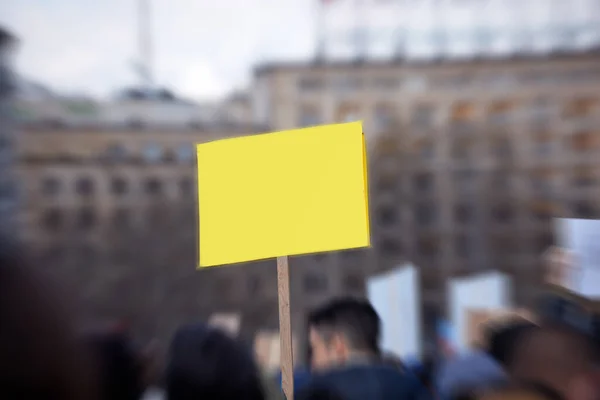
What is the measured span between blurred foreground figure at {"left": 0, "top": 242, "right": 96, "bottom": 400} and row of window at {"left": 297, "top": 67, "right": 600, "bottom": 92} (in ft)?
65.5

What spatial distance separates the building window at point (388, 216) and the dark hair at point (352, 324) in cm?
1801

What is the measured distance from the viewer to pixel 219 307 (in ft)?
50.4

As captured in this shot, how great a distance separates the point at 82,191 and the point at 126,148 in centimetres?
193

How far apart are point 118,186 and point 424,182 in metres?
10.5

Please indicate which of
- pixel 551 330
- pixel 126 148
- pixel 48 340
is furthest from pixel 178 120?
pixel 48 340

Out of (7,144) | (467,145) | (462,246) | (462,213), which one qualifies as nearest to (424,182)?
(462,213)

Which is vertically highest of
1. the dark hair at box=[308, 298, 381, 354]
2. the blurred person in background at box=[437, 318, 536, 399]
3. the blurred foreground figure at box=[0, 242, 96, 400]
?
the blurred foreground figure at box=[0, 242, 96, 400]

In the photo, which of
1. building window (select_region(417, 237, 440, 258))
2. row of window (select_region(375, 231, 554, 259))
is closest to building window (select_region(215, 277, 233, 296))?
row of window (select_region(375, 231, 554, 259))

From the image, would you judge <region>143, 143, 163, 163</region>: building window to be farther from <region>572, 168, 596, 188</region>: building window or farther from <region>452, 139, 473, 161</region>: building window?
<region>572, 168, 596, 188</region>: building window

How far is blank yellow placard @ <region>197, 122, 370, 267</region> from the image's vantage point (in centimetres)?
177

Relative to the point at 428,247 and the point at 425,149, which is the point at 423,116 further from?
the point at 428,247

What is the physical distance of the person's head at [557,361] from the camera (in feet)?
6.67

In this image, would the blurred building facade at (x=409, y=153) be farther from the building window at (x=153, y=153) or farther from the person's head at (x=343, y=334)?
the person's head at (x=343, y=334)

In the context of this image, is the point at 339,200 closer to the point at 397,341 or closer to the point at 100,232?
the point at 397,341
